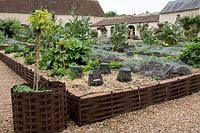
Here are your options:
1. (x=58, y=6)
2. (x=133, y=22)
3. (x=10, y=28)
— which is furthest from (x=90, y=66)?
(x=58, y=6)

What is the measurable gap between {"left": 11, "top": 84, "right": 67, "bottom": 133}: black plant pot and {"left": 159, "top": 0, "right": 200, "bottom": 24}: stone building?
95.2ft

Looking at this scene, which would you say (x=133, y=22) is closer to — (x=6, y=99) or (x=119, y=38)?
(x=119, y=38)

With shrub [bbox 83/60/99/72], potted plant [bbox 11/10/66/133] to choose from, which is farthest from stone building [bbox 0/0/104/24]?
potted plant [bbox 11/10/66/133]

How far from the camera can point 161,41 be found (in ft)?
57.0

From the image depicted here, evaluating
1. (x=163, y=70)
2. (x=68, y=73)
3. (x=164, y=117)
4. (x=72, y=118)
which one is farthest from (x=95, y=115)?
(x=163, y=70)

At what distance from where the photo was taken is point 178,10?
3291cm

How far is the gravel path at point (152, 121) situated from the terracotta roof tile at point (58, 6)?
2970 centimetres

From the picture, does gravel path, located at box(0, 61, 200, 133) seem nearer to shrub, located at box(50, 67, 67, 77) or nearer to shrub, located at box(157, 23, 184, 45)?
shrub, located at box(50, 67, 67, 77)

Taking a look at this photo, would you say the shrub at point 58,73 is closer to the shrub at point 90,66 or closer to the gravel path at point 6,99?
the shrub at point 90,66

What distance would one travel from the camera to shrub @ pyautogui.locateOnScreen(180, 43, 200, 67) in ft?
24.6

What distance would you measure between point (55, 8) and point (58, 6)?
2.68 feet

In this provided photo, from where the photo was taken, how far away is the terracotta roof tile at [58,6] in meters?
35.8

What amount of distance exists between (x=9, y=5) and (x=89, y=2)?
12461 millimetres

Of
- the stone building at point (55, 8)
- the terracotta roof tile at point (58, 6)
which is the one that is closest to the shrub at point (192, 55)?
the stone building at point (55, 8)
